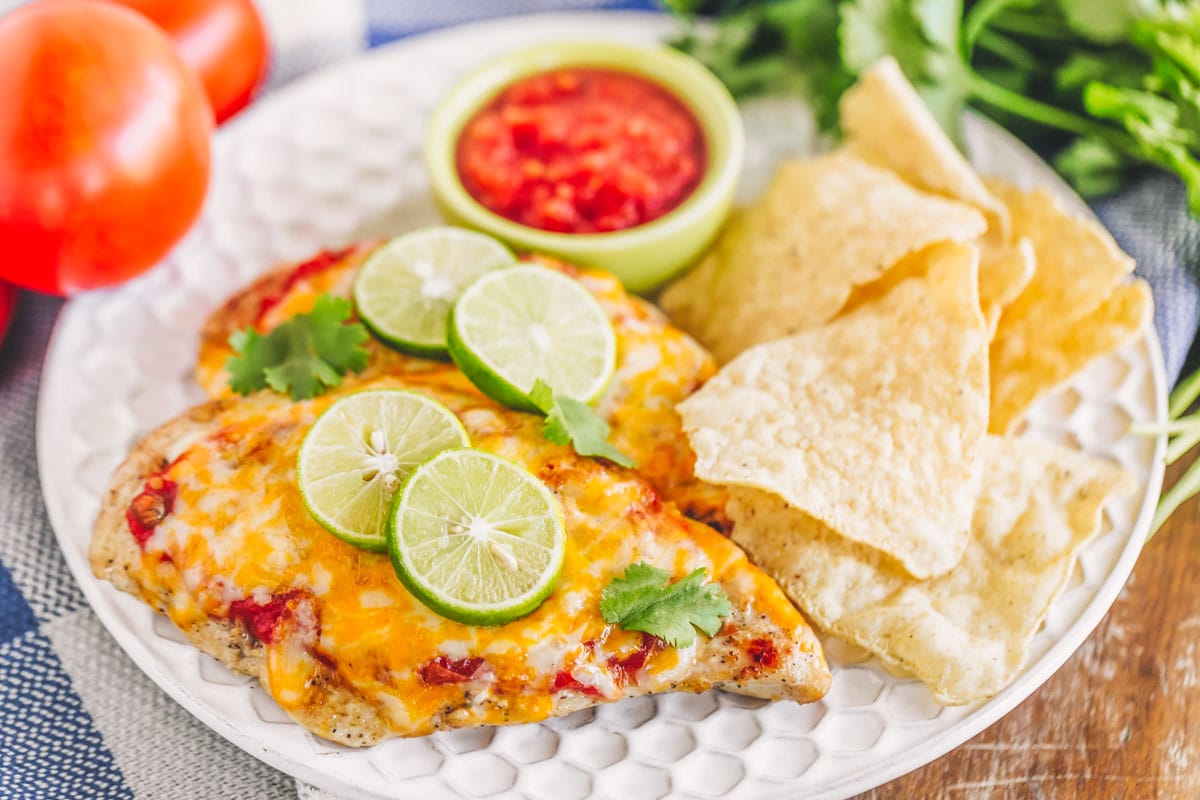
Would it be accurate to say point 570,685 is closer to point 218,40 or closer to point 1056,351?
point 1056,351

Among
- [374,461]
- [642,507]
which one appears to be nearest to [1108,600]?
[642,507]

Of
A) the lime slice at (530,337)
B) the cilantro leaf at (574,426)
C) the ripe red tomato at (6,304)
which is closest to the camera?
the cilantro leaf at (574,426)

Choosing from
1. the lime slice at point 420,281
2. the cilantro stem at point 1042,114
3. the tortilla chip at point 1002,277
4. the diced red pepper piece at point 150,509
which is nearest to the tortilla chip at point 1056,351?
the tortilla chip at point 1002,277

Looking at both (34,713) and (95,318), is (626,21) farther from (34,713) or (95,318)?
(34,713)

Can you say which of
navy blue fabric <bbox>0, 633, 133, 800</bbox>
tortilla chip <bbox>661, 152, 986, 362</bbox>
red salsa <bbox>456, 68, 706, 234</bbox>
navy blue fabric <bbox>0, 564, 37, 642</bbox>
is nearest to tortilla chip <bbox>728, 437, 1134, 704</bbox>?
tortilla chip <bbox>661, 152, 986, 362</bbox>

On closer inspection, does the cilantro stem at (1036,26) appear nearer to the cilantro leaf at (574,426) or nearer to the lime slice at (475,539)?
the cilantro leaf at (574,426)

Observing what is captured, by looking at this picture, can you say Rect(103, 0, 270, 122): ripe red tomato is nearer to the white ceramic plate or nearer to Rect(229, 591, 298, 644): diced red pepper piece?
the white ceramic plate

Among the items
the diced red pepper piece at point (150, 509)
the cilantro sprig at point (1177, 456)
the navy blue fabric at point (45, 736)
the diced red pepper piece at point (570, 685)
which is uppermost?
the diced red pepper piece at point (150, 509)
